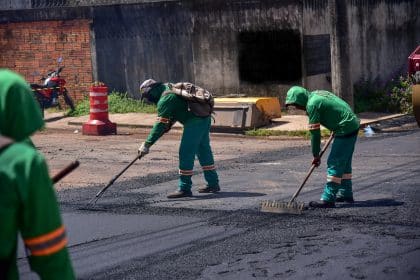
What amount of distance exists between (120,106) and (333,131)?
499 inches

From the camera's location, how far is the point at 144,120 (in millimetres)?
20812

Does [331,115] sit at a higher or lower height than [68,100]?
higher

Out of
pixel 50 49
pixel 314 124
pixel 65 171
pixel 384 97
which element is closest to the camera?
pixel 65 171

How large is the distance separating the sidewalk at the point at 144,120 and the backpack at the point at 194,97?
708 cm

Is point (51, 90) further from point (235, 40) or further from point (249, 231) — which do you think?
point (249, 231)

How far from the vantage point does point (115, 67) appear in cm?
2308

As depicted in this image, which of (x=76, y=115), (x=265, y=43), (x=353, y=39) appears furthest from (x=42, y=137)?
(x=353, y=39)

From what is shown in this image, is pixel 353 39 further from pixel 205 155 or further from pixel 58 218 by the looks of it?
pixel 58 218

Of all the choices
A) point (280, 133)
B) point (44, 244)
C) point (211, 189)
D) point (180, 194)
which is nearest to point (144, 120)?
point (280, 133)

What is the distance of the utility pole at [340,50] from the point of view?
717 inches

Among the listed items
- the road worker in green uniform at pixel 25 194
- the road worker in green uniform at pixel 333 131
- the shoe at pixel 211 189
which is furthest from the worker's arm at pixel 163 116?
the road worker in green uniform at pixel 25 194

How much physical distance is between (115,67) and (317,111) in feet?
44.2

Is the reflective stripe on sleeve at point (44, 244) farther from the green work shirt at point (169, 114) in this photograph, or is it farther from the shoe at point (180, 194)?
the shoe at point (180, 194)

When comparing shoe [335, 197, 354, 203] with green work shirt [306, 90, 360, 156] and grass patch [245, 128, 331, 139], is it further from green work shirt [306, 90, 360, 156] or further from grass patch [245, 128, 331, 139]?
grass patch [245, 128, 331, 139]
